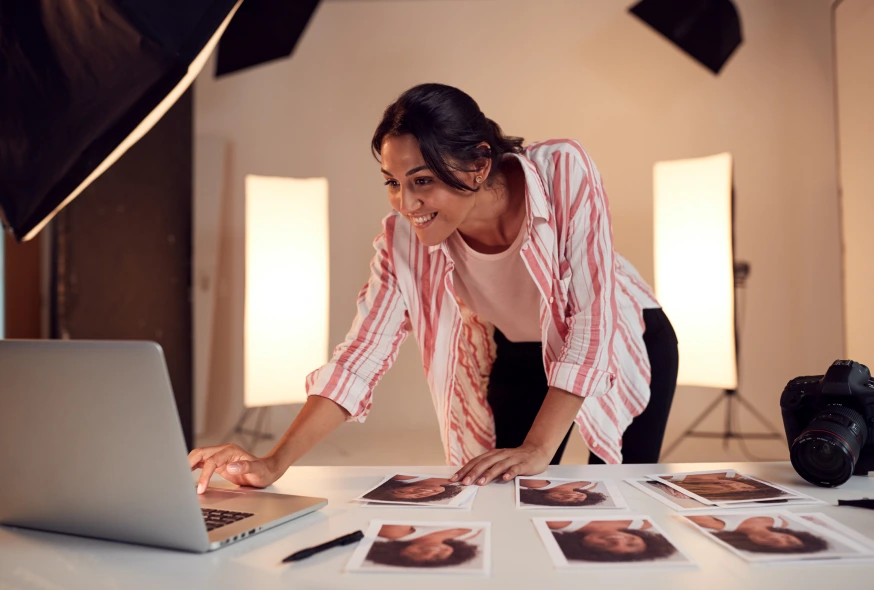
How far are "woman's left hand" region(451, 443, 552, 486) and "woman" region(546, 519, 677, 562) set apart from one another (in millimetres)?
217

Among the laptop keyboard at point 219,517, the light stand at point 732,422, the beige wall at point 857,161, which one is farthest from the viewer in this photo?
the light stand at point 732,422

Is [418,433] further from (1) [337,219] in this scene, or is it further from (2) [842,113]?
(2) [842,113]

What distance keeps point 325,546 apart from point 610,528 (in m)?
0.27

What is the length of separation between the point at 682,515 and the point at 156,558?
0.52 meters

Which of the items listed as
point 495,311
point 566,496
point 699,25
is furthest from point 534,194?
point 699,25

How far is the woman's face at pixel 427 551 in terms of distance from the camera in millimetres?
647

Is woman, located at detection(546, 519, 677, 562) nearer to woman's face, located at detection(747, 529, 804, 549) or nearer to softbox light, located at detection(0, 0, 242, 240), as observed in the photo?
woman's face, located at detection(747, 529, 804, 549)

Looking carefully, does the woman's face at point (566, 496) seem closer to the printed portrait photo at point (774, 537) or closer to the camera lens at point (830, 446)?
the printed portrait photo at point (774, 537)

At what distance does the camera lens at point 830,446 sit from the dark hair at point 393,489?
41 cm

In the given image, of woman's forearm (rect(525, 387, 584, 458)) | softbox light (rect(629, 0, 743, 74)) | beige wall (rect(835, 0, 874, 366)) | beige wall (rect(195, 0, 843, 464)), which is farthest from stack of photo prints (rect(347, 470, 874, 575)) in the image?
softbox light (rect(629, 0, 743, 74))

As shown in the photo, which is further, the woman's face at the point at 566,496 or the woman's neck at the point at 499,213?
the woman's neck at the point at 499,213

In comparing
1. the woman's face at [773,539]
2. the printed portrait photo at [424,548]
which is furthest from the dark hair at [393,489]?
the woman's face at [773,539]

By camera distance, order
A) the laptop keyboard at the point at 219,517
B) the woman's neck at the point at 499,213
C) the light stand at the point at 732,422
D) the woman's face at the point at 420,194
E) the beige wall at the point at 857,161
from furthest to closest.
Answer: the light stand at the point at 732,422, the beige wall at the point at 857,161, the woman's neck at the point at 499,213, the woman's face at the point at 420,194, the laptop keyboard at the point at 219,517

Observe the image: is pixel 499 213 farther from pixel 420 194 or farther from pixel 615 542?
pixel 615 542
